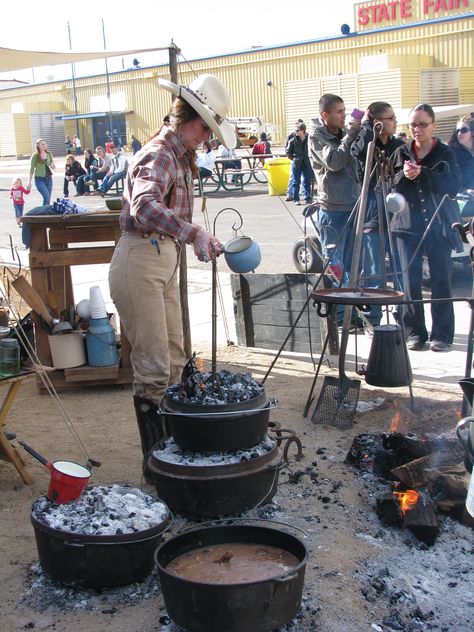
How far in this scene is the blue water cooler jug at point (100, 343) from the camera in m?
6.04

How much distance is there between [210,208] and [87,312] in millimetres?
13300

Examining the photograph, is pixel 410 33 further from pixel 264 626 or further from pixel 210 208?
pixel 264 626

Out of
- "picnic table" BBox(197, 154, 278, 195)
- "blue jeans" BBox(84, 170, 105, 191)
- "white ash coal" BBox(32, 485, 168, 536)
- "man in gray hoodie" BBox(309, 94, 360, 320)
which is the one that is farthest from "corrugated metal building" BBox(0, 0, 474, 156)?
"white ash coal" BBox(32, 485, 168, 536)

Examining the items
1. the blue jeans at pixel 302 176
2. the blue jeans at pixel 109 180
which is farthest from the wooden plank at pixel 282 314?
the blue jeans at pixel 109 180

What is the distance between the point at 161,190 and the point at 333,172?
11.3 feet

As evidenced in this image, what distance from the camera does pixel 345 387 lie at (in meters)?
5.27

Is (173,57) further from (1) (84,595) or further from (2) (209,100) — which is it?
(1) (84,595)

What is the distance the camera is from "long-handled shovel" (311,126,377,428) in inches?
203

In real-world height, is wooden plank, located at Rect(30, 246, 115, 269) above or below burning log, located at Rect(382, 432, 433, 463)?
above

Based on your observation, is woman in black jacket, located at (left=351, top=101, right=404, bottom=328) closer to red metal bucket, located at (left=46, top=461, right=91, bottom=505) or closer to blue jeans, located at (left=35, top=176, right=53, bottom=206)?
red metal bucket, located at (left=46, top=461, right=91, bottom=505)

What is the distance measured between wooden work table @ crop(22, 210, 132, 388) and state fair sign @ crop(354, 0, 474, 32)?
35815 mm

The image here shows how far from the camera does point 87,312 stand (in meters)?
6.25

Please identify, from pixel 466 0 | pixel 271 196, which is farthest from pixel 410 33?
pixel 271 196

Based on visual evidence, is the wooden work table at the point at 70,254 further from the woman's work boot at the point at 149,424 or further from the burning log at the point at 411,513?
the burning log at the point at 411,513
